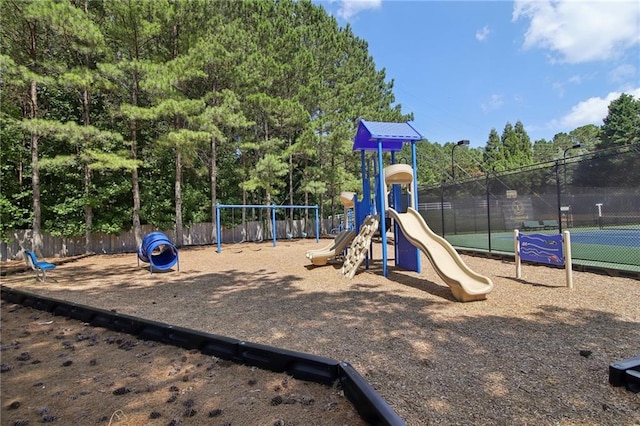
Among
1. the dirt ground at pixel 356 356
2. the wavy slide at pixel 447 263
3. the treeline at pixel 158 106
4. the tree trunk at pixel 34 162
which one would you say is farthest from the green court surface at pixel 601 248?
the tree trunk at pixel 34 162

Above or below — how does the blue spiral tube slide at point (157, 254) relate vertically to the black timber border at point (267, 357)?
above

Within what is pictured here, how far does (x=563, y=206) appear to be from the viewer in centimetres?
952

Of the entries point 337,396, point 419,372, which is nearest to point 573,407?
point 419,372

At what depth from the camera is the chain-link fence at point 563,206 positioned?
755 centimetres

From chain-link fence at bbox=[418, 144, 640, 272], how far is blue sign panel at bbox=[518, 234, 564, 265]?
1500mm

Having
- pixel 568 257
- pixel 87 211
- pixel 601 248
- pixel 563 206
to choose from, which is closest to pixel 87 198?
pixel 87 211

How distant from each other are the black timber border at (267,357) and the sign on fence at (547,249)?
4.81 meters

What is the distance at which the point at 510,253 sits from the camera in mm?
9391

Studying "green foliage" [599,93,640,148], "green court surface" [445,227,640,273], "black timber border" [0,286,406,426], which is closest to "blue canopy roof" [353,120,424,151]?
"green court surface" [445,227,640,273]

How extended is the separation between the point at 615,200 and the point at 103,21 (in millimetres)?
18587

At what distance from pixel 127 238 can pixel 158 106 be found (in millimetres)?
6625

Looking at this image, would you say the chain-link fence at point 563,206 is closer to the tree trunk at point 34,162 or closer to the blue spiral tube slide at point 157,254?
the blue spiral tube slide at point 157,254

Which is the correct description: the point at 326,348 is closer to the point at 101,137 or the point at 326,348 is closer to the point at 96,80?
the point at 101,137

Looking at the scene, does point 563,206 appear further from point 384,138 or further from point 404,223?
point 384,138
